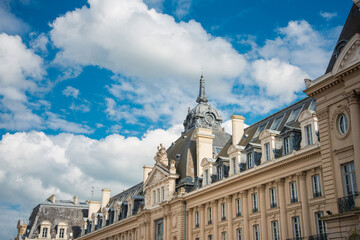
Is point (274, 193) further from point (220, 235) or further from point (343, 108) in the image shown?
point (343, 108)

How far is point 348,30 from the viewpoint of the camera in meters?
31.6

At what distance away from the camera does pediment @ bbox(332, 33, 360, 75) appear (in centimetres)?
2845

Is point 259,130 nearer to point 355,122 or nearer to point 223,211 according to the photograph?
point 223,211

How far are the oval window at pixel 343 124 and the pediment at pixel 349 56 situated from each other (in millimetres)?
2852

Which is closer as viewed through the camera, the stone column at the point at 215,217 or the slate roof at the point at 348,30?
the slate roof at the point at 348,30

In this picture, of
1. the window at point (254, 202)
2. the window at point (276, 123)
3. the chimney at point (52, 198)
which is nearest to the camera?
the window at point (254, 202)

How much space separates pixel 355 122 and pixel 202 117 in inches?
1792

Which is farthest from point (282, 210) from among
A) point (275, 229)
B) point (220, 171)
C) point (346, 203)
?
point (346, 203)

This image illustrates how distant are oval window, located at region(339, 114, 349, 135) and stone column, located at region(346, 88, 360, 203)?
0.58 m

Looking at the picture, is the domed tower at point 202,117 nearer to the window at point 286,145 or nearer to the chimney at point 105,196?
the chimney at point 105,196

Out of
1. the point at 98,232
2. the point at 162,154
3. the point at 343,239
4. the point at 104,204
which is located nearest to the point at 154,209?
the point at 162,154

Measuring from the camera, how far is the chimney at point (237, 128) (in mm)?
53150

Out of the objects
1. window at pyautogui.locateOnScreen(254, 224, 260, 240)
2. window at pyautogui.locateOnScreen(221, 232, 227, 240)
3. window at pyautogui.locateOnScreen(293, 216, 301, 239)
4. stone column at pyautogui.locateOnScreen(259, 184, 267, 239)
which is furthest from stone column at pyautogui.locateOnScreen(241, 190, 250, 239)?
window at pyautogui.locateOnScreen(293, 216, 301, 239)


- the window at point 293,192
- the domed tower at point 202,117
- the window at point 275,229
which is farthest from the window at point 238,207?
the domed tower at point 202,117
